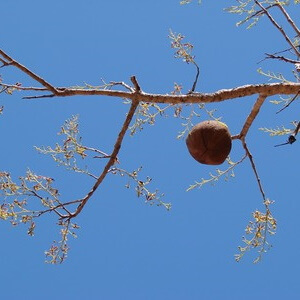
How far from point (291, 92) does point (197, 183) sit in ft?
6.38

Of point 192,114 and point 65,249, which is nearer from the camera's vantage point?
point 65,249

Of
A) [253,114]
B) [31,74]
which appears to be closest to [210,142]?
[253,114]

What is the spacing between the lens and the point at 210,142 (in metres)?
4.56

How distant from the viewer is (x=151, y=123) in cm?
604

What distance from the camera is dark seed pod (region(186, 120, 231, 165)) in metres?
4.56

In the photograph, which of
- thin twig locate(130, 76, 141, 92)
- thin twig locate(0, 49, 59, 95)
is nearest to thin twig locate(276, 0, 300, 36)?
thin twig locate(130, 76, 141, 92)

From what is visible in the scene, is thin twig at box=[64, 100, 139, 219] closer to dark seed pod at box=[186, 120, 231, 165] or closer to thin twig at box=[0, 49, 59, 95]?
dark seed pod at box=[186, 120, 231, 165]

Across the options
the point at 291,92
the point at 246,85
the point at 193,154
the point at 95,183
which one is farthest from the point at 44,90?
the point at 291,92

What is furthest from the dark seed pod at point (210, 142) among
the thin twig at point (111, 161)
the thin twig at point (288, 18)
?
the thin twig at point (288, 18)

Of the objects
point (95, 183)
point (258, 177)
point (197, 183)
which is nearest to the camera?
point (95, 183)

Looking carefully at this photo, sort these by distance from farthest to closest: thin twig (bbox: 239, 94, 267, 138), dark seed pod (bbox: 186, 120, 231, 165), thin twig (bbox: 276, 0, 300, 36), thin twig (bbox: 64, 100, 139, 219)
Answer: thin twig (bbox: 276, 0, 300, 36) → thin twig (bbox: 239, 94, 267, 138) → thin twig (bbox: 64, 100, 139, 219) → dark seed pod (bbox: 186, 120, 231, 165)

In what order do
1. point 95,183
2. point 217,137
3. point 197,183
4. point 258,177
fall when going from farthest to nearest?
point 197,183 < point 258,177 < point 95,183 < point 217,137

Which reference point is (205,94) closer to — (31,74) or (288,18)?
(31,74)

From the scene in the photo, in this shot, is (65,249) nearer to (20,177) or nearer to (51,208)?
(51,208)
